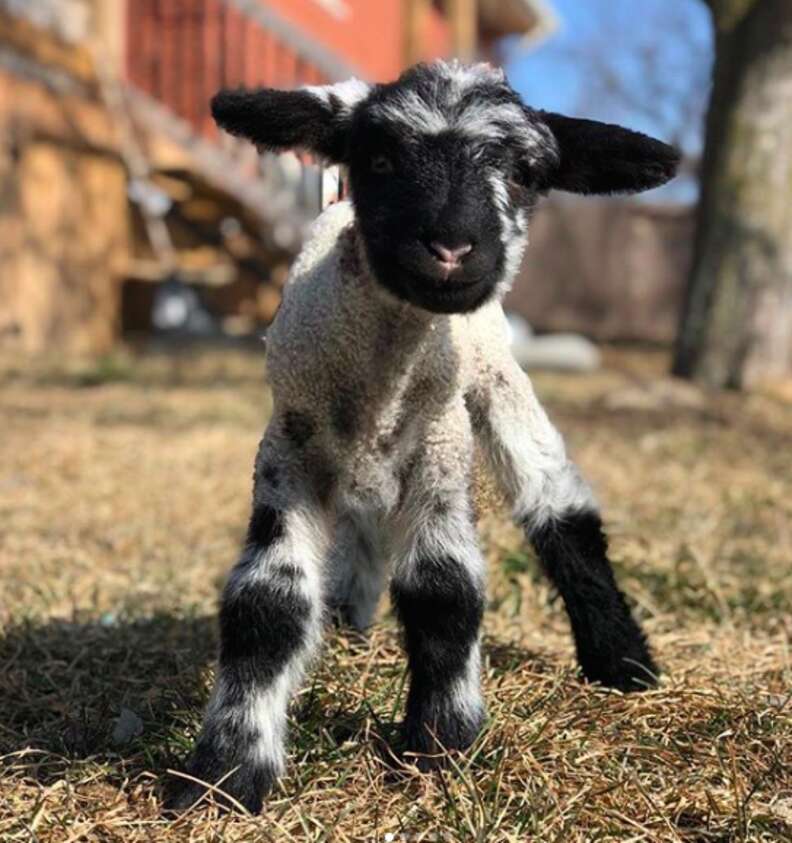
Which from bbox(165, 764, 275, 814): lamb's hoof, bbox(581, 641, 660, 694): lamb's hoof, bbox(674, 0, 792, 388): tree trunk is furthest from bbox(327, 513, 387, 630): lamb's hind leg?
bbox(674, 0, 792, 388): tree trunk

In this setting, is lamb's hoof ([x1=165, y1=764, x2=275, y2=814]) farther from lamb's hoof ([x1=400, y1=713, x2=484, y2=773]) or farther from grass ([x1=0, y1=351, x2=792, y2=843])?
lamb's hoof ([x1=400, y1=713, x2=484, y2=773])

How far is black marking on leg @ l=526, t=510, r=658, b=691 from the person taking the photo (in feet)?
11.9

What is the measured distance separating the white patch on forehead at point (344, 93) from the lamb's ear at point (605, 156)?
1.46ft

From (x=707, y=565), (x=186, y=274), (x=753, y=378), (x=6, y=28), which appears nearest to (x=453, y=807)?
(x=707, y=565)

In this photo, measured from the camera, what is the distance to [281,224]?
1400 cm

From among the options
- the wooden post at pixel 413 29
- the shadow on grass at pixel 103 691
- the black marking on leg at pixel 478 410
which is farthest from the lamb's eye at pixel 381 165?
the wooden post at pixel 413 29

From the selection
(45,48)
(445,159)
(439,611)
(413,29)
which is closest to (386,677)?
(439,611)

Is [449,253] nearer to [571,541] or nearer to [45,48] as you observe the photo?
[571,541]

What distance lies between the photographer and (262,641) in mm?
2945

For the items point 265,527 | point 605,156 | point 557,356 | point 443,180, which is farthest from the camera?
point 557,356

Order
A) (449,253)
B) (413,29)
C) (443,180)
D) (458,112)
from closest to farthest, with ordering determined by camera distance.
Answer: (449,253) < (443,180) < (458,112) < (413,29)

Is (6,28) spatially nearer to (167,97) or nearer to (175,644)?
(167,97)

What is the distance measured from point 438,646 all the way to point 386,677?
0.56 m

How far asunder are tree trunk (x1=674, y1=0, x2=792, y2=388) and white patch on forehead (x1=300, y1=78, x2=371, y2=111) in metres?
7.28
